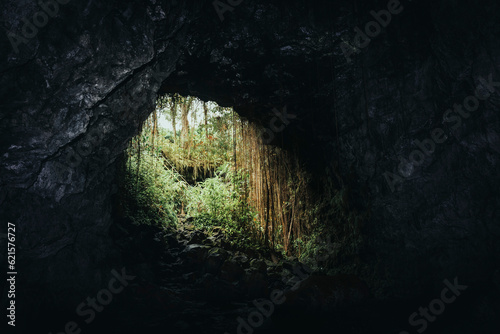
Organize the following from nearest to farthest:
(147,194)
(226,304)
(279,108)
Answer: (226,304)
(279,108)
(147,194)

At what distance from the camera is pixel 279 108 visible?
4.89 metres

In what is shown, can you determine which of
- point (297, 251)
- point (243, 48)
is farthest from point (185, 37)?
point (297, 251)

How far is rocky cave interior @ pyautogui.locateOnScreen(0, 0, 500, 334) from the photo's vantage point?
9.87ft

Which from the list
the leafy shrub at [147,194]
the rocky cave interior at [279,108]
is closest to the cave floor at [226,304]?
the rocky cave interior at [279,108]

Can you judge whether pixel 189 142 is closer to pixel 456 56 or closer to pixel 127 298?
pixel 127 298

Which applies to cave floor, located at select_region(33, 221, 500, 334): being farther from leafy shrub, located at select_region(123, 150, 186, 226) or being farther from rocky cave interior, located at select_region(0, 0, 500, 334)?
leafy shrub, located at select_region(123, 150, 186, 226)

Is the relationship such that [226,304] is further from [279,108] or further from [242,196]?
[279,108]

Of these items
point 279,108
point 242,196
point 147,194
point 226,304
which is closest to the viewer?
point 226,304

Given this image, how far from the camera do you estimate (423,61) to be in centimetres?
393

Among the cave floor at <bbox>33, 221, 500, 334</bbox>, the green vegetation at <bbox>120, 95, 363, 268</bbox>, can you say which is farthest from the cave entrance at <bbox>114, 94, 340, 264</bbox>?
the cave floor at <bbox>33, 221, 500, 334</bbox>

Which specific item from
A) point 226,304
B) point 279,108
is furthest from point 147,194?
point 279,108

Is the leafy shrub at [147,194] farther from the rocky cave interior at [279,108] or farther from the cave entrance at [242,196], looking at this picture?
the rocky cave interior at [279,108]

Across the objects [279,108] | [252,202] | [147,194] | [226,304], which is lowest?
[226,304]

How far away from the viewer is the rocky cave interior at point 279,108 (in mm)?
3010
